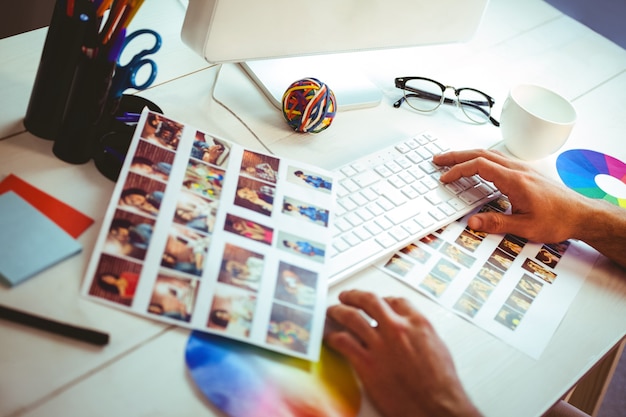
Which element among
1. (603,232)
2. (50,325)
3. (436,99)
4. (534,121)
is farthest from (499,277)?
(50,325)

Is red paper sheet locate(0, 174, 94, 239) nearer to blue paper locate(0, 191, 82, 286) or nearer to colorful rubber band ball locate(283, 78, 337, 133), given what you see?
blue paper locate(0, 191, 82, 286)

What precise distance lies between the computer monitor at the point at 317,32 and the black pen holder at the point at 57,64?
0.16 metres

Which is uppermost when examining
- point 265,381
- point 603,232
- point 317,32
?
point 317,32

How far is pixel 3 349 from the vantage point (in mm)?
604

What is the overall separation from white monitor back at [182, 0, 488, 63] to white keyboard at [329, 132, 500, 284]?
17cm

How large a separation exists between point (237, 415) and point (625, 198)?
750 millimetres

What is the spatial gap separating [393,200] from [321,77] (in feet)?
0.92

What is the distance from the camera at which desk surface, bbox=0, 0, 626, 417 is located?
0.61 m

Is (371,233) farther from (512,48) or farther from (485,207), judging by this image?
(512,48)

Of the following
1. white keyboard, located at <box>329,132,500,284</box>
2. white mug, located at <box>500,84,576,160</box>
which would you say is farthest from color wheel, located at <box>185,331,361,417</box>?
white mug, located at <box>500,84,576,160</box>

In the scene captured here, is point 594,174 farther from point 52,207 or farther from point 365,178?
point 52,207

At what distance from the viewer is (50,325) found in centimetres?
62

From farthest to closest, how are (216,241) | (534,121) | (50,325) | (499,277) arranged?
(534,121) → (499,277) → (216,241) → (50,325)

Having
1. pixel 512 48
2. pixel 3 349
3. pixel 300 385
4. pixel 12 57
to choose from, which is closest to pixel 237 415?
pixel 300 385
